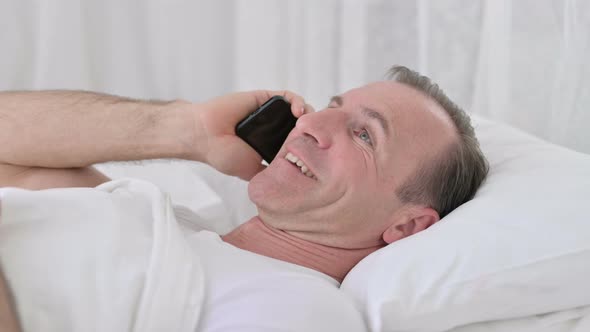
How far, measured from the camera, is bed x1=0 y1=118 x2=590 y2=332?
1064mm

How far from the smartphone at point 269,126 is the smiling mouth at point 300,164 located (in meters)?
0.15

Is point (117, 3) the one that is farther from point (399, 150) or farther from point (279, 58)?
point (399, 150)

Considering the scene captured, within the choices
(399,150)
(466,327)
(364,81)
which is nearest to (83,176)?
(399,150)

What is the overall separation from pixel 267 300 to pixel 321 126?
0.42 metres

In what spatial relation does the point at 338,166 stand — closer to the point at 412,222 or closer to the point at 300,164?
the point at 300,164

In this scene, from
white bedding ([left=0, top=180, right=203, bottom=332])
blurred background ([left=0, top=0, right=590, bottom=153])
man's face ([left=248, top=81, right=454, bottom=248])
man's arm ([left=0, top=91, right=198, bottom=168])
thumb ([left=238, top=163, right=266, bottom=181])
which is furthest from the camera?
blurred background ([left=0, top=0, right=590, bottom=153])

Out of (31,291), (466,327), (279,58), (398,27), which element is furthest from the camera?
(279,58)

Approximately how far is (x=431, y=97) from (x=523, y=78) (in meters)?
0.54

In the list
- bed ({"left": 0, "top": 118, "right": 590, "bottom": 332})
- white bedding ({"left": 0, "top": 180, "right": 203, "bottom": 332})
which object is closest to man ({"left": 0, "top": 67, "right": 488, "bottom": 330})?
bed ({"left": 0, "top": 118, "right": 590, "bottom": 332})

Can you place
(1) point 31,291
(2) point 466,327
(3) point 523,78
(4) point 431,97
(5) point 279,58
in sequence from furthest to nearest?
(5) point 279,58, (3) point 523,78, (4) point 431,97, (2) point 466,327, (1) point 31,291

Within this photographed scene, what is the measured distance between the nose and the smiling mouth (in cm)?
5

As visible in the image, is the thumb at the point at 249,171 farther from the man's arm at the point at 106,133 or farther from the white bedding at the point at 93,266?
the white bedding at the point at 93,266

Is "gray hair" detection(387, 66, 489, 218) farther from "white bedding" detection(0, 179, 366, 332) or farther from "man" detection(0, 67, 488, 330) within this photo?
"white bedding" detection(0, 179, 366, 332)

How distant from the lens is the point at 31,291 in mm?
995
